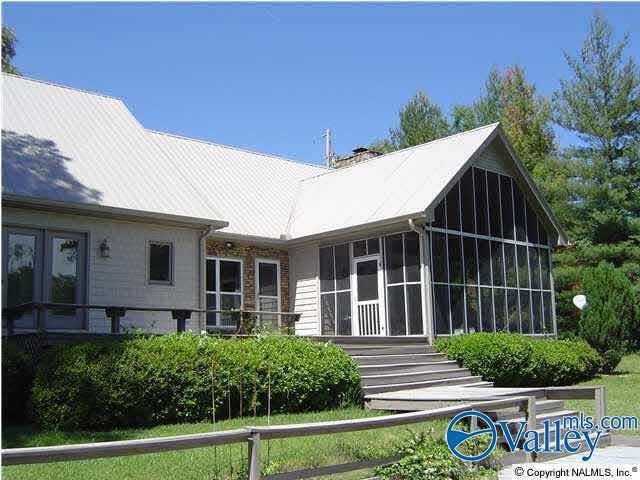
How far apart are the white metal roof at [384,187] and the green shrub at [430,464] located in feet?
30.2

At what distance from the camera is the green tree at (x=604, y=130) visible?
2959 cm

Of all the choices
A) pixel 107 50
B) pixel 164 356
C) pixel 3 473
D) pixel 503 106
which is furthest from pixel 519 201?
pixel 503 106

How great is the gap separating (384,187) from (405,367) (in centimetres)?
618

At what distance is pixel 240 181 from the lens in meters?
21.8

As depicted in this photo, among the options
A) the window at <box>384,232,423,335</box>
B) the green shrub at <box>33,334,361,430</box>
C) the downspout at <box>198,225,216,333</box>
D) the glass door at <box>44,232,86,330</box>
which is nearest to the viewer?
the green shrub at <box>33,334,361,430</box>

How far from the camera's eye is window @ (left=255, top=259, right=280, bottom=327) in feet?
64.4

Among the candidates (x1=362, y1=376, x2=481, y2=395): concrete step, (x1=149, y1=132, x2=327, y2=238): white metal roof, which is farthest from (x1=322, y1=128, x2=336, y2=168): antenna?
(x1=362, y1=376, x2=481, y2=395): concrete step

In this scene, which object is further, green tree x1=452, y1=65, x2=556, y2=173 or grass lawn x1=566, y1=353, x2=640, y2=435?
green tree x1=452, y1=65, x2=556, y2=173

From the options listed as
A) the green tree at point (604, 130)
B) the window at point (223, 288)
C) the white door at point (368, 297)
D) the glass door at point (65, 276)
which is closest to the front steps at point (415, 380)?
the white door at point (368, 297)

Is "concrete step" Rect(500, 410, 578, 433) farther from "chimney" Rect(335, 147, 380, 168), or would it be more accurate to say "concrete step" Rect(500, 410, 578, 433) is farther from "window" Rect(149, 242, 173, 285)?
"chimney" Rect(335, 147, 380, 168)

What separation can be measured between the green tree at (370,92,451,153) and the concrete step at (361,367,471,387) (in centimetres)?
2818

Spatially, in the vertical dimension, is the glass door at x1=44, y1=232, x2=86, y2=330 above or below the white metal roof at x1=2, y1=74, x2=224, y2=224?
below

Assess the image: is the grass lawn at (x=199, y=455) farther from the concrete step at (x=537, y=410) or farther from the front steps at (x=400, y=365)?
the front steps at (x=400, y=365)

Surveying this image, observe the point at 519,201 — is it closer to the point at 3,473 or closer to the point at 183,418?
the point at 183,418
